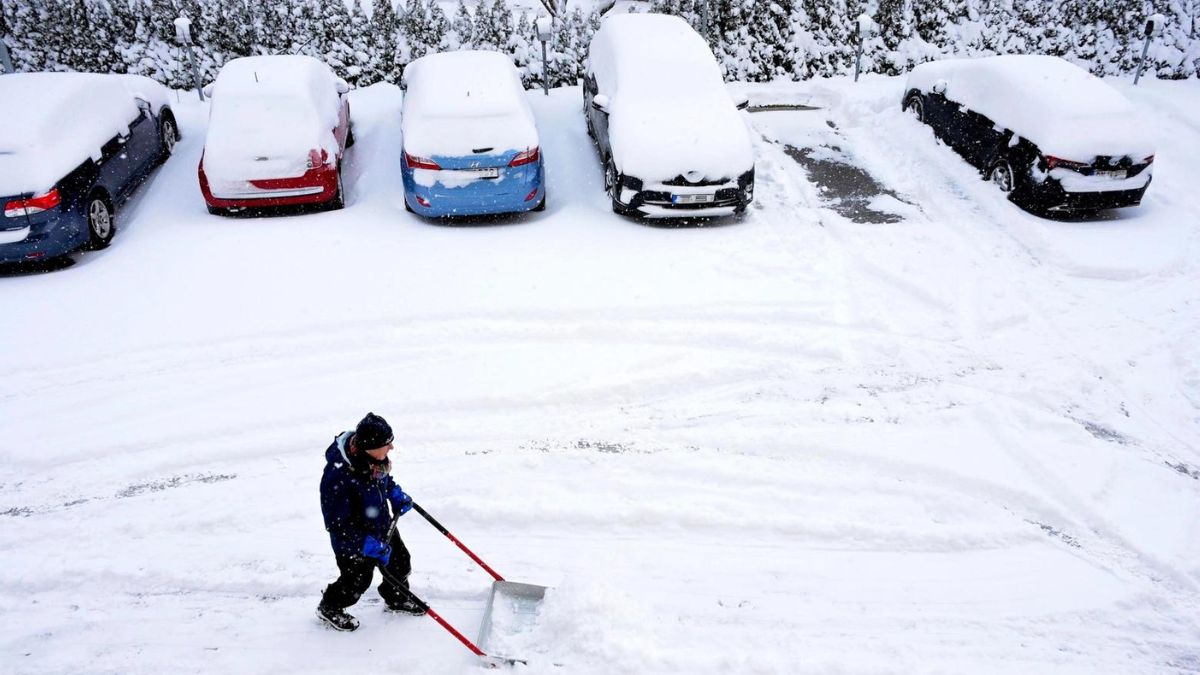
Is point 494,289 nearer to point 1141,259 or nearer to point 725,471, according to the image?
point 725,471

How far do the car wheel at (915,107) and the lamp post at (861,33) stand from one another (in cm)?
172

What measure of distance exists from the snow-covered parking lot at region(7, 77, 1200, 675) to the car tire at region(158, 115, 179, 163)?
5.66 ft

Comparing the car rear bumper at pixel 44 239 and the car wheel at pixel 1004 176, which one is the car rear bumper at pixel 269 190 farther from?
the car wheel at pixel 1004 176

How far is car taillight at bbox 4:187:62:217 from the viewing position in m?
7.48

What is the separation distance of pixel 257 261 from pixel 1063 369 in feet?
25.6

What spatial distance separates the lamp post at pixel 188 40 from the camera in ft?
37.1

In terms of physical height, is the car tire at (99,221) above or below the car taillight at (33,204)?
below

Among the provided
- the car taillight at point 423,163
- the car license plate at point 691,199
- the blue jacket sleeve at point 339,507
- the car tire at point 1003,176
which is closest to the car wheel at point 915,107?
the car tire at point 1003,176

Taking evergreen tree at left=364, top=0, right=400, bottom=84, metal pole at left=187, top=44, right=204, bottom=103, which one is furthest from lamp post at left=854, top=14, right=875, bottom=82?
metal pole at left=187, top=44, right=204, bottom=103

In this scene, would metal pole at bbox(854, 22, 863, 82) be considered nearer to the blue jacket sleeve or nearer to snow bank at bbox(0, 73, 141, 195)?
snow bank at bbox(0, 73, 141, 195)

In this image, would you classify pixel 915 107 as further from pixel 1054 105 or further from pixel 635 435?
pixel 635 435

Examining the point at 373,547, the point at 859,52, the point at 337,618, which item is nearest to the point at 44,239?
the point at 337,618

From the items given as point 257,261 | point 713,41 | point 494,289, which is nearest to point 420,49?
point 713,41

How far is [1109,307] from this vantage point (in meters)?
7.13
